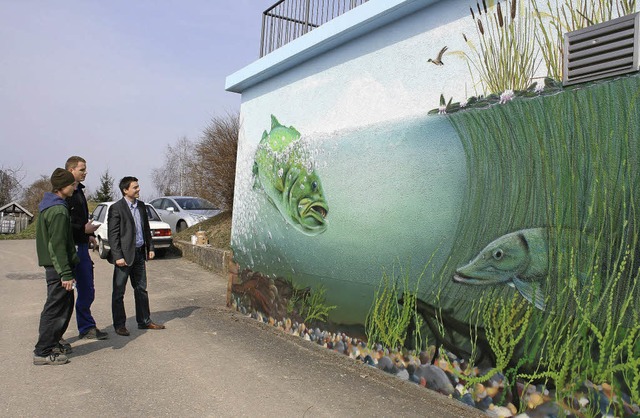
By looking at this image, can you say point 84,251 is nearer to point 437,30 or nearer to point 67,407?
point 67,407

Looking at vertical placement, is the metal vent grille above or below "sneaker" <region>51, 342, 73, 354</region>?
above

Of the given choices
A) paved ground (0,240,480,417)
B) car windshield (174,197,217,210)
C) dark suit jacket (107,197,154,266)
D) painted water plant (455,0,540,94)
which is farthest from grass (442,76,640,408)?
car windshield (174,197,217,210)

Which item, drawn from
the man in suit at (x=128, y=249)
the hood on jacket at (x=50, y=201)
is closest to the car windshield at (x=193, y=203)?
the man in suit at (x=128, y=249)

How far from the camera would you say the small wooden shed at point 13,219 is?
23.9m

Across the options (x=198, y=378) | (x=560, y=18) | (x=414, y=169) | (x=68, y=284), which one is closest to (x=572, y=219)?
(x=560, y=18)

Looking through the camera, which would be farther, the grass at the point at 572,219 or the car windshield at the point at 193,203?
the car windshield at the point at 193,203

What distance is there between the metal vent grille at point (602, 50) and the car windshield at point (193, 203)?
14328mm

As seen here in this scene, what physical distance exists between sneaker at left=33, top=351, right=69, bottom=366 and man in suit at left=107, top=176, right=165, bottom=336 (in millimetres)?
1133

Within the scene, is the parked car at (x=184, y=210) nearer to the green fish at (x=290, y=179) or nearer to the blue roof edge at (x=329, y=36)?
the blue roof edge at (x=329, y=36)

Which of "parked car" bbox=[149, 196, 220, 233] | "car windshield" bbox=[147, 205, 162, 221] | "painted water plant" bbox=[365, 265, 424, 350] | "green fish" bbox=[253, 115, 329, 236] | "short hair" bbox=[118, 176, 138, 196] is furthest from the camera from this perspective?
"parked car" bbox=[149, 196, 220, 233]

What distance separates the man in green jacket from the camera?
16.4 feet

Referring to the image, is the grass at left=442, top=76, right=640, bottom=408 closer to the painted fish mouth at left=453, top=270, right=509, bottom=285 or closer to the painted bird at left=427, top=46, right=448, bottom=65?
the painted fish mouth at left=453, top=270, right=509, bottom=285

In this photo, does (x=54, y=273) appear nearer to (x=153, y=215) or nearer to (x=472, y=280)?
(x=472, y=280)

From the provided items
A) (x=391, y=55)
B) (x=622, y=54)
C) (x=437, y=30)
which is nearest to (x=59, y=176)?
(x=391, y=55)
